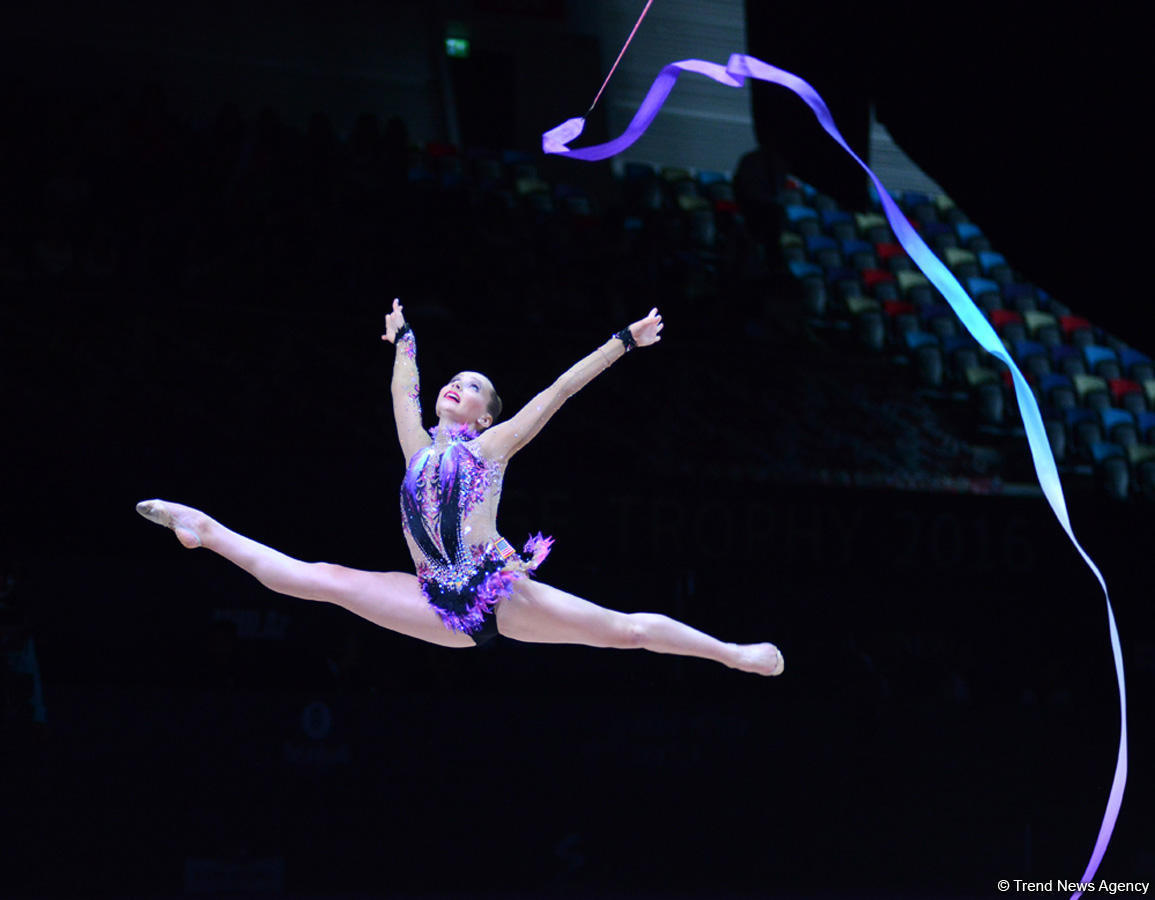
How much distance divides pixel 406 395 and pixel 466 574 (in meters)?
0.58

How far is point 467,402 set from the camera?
363 centimetres

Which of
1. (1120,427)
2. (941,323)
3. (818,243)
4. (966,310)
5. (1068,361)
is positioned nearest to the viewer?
(966,310)

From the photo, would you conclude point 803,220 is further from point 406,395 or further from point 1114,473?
point 406,395

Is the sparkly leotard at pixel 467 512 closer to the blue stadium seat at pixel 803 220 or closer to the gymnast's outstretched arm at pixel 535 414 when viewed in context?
the gymnast's outstretched arm at pixel 535 414

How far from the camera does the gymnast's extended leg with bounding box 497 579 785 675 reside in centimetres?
338

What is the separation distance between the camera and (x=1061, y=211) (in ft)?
25.5

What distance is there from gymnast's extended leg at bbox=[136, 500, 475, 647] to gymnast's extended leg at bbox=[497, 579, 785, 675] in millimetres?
171

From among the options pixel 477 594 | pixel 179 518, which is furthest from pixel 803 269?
pixel 179 518

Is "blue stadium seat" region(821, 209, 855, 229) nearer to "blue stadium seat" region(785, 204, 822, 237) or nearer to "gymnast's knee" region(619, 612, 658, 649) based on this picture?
"blue stadium seat" region(785, 204, 822, 237)

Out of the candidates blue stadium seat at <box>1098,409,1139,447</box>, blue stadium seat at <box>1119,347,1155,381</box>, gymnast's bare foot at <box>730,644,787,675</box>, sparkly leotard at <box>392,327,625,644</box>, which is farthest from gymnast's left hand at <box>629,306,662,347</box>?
blue stadium seat at <box>1119,347,1155,381</box>

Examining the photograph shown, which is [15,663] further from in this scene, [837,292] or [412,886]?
[837,292]

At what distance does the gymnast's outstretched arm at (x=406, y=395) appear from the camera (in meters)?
3.61

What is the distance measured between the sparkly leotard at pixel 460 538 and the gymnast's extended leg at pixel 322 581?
0.06 m

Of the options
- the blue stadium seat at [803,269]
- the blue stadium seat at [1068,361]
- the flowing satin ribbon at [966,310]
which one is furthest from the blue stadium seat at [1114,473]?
the flowing satin ribbon at [966,310]
